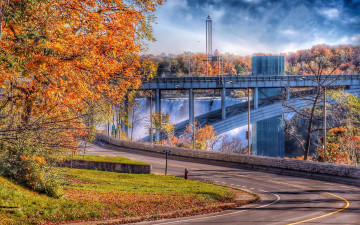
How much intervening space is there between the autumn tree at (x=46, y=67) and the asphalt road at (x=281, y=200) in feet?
16.3

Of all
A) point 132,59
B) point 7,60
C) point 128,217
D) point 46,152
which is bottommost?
point 128,217

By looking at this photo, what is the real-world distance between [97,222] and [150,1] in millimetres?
10059

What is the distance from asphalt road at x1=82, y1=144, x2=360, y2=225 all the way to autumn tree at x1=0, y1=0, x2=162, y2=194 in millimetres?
4959

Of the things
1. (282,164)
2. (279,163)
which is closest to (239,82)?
(279,163)

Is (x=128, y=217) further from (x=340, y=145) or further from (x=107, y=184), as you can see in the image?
(x=340, y=145)

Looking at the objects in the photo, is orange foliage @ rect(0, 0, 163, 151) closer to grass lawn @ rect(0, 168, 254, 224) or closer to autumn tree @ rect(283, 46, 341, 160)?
grass lawn @ rect(0, 168, 254, 224)

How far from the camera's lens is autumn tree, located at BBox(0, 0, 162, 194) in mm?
13734

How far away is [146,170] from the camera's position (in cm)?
3441

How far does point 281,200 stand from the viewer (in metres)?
21.7

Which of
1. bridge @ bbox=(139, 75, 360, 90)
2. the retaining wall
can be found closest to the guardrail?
the retaining wall

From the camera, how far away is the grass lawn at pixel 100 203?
14242 mm

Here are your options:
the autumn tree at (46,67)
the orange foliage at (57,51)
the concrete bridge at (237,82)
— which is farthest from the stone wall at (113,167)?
the concrete bridge at (237,82)

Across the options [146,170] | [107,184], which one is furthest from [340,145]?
[107,184]

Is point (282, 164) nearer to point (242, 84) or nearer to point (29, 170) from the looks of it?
point (29, 170)
